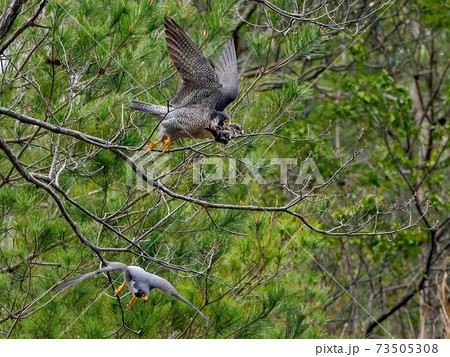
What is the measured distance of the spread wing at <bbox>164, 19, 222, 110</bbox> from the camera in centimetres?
379

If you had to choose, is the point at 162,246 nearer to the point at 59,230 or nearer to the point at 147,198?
the point at 147,198

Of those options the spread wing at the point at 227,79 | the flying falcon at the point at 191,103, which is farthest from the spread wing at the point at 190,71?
the spread wing at the point at 227,79

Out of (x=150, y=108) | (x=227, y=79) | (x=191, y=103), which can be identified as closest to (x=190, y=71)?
Answer: (x=191, y=103)

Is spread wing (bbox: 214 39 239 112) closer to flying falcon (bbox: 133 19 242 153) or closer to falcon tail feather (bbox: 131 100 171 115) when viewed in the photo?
flying falcon (bbox: 133 19 242 153)

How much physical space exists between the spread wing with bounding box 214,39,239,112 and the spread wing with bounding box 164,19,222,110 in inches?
6.5

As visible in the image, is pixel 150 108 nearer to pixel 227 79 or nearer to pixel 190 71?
pixel 190 71

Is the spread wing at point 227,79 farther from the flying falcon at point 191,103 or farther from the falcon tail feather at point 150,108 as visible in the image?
the falcon tail feather at point 150,108

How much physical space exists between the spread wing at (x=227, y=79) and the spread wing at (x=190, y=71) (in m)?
0.17

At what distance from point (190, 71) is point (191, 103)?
18 cm

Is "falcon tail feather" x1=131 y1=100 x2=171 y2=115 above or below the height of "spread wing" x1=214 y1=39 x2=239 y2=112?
below

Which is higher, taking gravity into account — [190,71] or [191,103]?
[190,71]

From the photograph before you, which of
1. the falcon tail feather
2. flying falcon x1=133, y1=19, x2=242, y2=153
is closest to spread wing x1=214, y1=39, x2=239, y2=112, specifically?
flying falcon x1=133, y1=19, x2=242, y2=153

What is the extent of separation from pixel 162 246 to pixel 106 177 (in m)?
0.60

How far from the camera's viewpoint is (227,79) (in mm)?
4258
